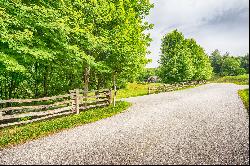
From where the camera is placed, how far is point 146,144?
9188 millimetres

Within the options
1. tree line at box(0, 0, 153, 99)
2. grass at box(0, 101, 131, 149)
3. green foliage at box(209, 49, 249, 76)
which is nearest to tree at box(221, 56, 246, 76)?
green foliage at box(209, 49, 249, 76)

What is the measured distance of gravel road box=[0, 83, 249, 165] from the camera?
776 centimetres

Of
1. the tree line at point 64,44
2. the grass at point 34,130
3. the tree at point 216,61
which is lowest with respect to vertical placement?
the grass at point 34,130

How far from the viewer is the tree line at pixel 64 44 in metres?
13.4

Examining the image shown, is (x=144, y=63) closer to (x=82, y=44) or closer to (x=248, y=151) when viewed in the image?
(x=82, y=44)

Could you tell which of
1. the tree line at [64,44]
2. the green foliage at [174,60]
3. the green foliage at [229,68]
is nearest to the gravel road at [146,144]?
the tree line at [64,44]

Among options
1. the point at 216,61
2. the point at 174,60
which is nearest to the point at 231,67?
the point at 216,61

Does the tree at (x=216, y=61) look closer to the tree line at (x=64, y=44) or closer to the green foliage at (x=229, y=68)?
the green foliage at (x=229, y=68)

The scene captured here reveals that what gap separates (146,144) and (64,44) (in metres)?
8.66

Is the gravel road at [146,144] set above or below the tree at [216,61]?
below

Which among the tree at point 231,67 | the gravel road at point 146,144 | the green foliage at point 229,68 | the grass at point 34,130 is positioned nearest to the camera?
the gravel road at point 146,144

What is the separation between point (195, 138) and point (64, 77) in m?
14.9

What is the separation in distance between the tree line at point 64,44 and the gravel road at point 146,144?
4.78 meters

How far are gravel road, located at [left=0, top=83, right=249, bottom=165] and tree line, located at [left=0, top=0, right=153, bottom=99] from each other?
15.7 feet
